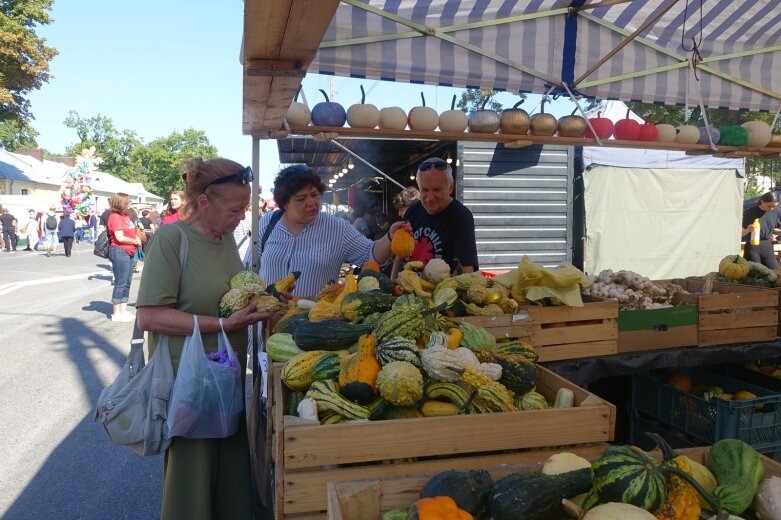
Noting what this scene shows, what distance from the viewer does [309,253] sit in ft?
11.5

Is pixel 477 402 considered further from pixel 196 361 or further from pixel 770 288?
pixel 770 288

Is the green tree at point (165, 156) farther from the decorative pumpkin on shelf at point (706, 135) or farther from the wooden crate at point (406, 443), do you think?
the wooden crate at point (406, 443)

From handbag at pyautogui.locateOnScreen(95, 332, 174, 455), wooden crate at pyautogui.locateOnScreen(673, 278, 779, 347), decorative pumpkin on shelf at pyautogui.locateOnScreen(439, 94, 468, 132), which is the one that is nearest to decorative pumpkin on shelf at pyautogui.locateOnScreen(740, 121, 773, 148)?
wooden crate at pyautogui.locateOnScreen(673, 278, 779, 347)

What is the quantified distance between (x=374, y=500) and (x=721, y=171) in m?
11.4

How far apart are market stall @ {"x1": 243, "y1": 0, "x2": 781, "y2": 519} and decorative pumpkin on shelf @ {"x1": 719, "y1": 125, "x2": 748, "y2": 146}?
1.1 inches

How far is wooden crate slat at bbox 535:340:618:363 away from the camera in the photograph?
320cm

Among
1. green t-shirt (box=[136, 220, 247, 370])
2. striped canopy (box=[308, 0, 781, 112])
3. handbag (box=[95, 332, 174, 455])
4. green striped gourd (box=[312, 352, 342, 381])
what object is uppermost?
striped canopy (box=[308, 0, 781, 112])

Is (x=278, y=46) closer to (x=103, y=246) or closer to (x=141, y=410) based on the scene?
(x=141, y=410)

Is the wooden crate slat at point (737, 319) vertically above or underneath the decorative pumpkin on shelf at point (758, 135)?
underneath

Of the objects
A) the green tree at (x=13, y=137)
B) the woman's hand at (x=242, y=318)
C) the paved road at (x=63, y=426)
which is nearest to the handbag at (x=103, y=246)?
the paved road at (x=63, y=426)

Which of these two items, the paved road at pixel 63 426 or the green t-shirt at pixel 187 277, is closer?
the green t-shirt at pixel 187 277

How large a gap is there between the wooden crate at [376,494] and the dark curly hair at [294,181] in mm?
2290

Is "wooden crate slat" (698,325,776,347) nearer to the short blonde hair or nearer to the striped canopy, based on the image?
the striped canopy

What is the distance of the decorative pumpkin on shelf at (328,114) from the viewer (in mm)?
4234
